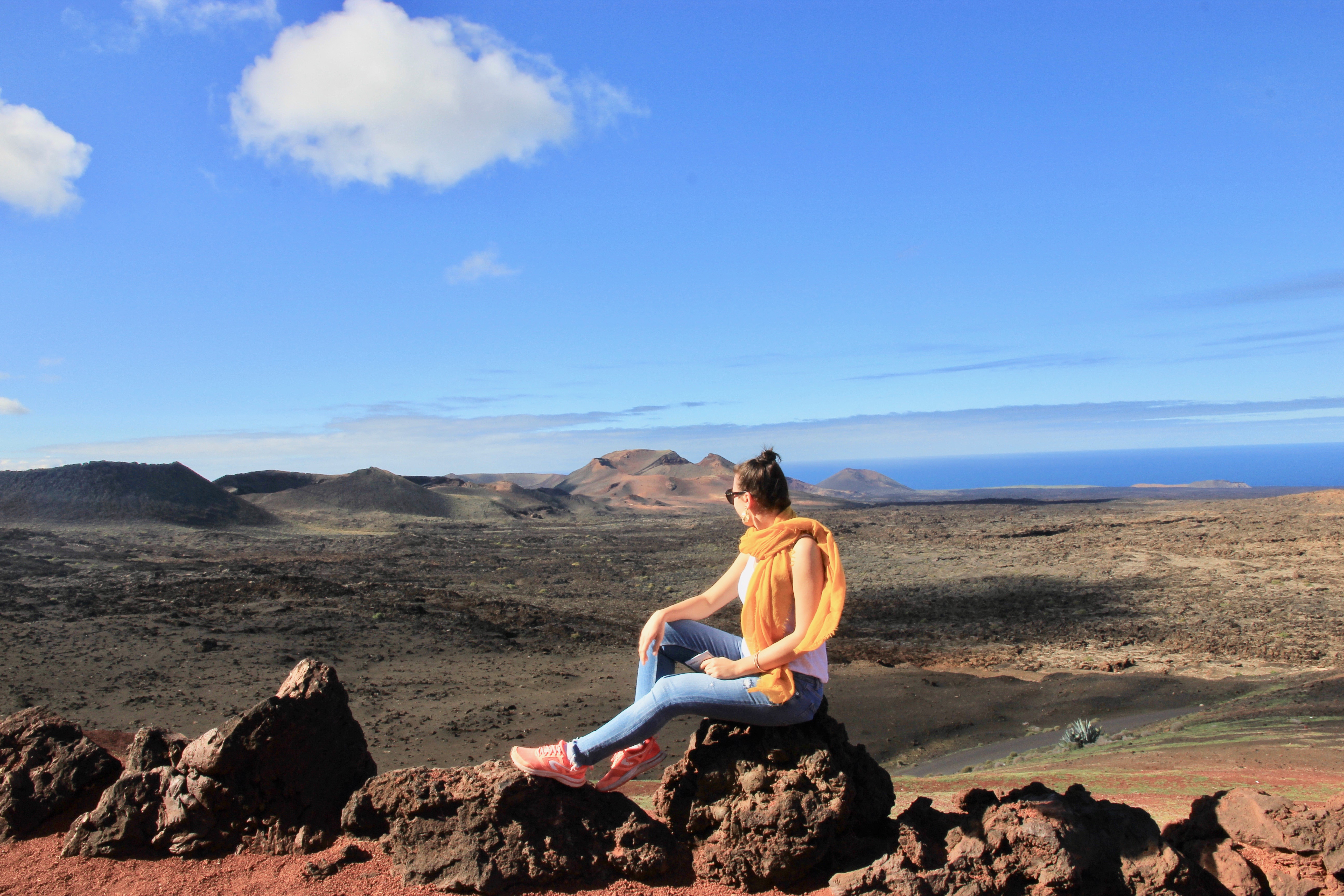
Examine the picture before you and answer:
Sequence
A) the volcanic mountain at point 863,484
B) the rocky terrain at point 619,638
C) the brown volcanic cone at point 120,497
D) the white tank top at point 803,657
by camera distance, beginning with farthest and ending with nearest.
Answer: the volcanic mountain at point 863,484, the brown volcanic cone at point 120,497, the rocky terrain at point 619,638, the white tank top at point 803,657

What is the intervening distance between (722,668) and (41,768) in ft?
12.3

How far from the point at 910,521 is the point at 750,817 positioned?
4204cm

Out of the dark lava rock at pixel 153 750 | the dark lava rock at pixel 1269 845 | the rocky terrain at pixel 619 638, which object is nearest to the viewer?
the dark lava rock at pixel 1269 845

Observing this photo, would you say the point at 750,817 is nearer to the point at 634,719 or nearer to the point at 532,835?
the point at 634,719

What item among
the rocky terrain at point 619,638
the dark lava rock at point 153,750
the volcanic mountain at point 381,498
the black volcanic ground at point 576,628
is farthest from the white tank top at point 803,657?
Answer: the volcanic mountain at point 381,498

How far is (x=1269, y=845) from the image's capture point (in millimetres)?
2943

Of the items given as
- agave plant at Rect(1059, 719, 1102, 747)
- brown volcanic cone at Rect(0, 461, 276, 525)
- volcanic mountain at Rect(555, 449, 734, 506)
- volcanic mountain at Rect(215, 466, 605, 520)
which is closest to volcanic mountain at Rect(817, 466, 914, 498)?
volcanic mountain at Rect(555, 449, 734, 506)

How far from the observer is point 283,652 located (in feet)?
41.8

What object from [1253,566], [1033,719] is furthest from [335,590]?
[1253,566]

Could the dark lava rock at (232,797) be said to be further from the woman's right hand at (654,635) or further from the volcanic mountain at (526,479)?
the volcanic mountain at (526,479)

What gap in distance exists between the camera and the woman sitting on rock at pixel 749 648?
9.99ft

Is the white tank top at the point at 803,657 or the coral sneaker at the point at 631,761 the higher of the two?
the white tank top at the point at 803,657

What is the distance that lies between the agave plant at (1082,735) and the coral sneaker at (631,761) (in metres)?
6.69

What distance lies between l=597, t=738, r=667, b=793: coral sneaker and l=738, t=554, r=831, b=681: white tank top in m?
0.63
